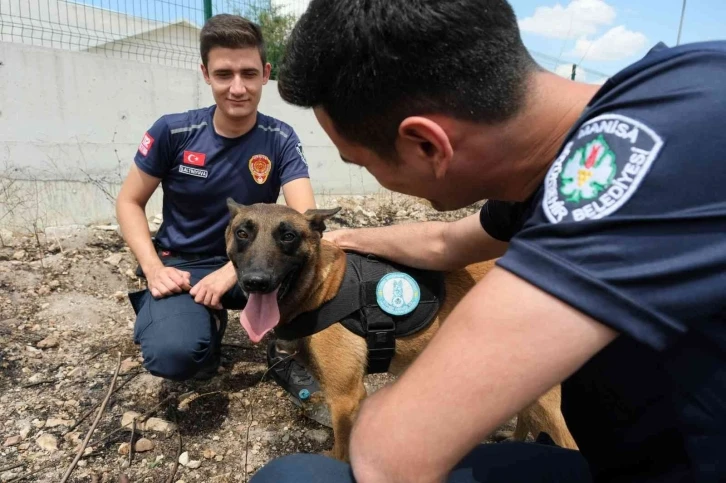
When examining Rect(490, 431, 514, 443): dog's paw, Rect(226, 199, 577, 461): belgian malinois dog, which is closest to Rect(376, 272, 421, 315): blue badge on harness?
Rect(226, 199, 577, 461): belgian malinois dog

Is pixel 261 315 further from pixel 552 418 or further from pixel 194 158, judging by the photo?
pixel 552 418

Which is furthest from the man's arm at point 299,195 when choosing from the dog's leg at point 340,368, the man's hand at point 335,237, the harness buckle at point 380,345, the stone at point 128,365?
the stone at point 128,365

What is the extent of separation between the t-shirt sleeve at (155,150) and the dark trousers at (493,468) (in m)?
2.64

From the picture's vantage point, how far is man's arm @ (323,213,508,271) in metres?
2.26

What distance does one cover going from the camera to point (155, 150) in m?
3.41

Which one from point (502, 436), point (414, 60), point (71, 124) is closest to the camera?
point (414, 60)

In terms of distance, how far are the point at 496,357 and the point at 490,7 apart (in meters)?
0.75


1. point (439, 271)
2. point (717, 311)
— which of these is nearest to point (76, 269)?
point (439, 271)

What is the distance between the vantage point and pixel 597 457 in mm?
1247

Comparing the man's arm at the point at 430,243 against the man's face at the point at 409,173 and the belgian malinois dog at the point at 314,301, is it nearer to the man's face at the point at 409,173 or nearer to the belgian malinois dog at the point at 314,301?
the belgian malinois dog at the point at 314,301

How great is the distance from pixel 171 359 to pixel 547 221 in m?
2.66

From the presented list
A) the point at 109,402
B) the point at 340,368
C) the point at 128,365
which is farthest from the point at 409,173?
the point at 128,365

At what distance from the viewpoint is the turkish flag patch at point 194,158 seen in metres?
3.49

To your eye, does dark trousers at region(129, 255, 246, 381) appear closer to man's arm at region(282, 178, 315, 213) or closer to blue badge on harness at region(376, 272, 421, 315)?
man's arm at region(282, 178, 315, 213)
